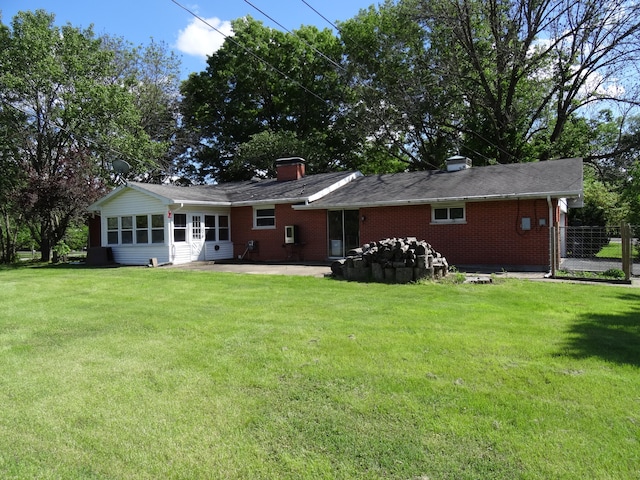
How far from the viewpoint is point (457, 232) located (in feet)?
48.3

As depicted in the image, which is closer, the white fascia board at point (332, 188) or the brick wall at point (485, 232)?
the brick wall at point (485, 232)

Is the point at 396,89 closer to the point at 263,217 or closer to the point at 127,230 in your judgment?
the point at 263,217

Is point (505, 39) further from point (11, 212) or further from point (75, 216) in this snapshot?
point (11, 212)

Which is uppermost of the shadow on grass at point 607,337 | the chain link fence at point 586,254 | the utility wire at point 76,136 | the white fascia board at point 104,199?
the utility wire at point 76,136

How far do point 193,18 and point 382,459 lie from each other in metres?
10.5

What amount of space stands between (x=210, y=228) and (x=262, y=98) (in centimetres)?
1842

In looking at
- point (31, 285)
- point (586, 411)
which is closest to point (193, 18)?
point (31, 285)

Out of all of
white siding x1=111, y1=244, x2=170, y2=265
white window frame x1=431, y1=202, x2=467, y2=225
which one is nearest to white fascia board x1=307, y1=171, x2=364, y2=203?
white window frame x1=431, y1=202, x2=467, y2=225

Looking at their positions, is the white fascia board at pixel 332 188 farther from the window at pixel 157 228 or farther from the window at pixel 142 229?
the window at pixel 142 229

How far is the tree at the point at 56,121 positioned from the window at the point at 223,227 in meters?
6.15

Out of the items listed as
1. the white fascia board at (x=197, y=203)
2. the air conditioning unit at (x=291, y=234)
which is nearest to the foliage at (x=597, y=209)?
the air conditioning unit at (x=291, y=234)

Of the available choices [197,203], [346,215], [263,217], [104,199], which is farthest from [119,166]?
[346,215]

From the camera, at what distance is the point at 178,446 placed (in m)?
2.89

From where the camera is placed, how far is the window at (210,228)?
18.9m
